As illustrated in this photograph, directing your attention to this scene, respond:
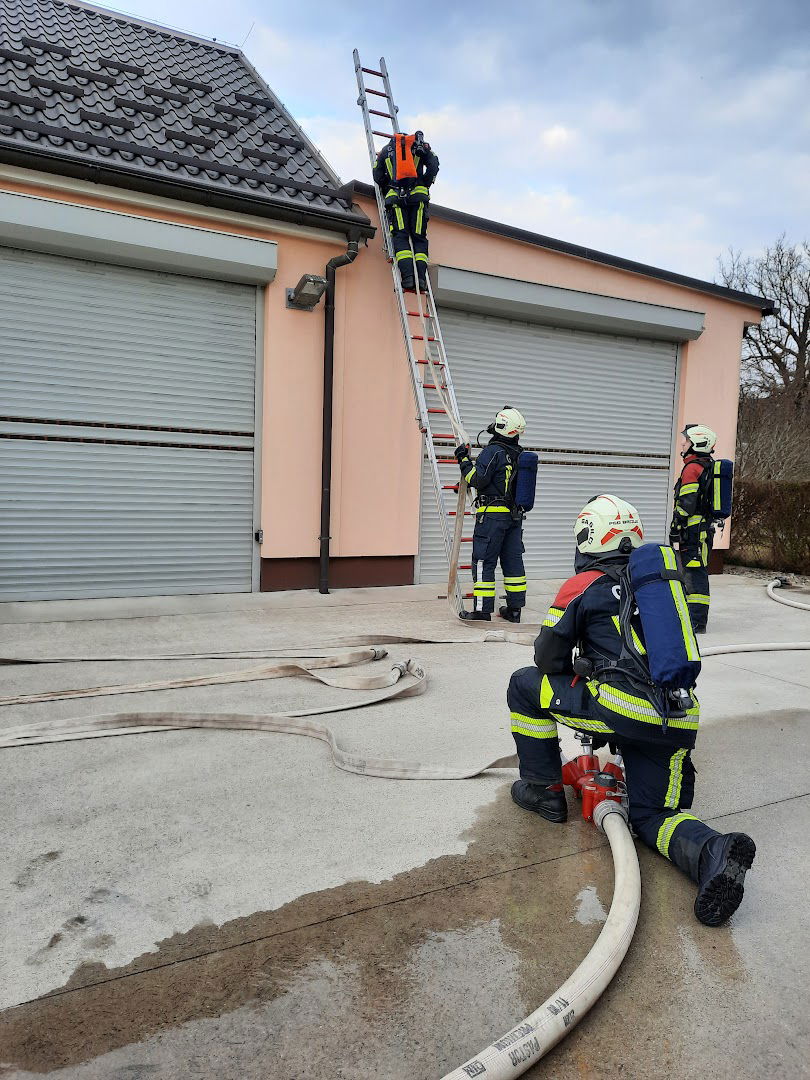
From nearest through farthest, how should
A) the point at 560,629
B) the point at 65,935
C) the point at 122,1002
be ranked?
the point at 122,1002 < the point at 65,935 < the point at 560,629

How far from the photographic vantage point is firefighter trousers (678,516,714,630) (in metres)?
6.55

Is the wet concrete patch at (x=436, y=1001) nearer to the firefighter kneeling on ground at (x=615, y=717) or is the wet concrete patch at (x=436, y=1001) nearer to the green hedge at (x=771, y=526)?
the firefighter kneeling on ground at (x=615, y=717)

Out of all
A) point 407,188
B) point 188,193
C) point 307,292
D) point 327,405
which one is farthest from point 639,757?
point 407,188

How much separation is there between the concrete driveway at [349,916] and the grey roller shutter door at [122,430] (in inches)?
136

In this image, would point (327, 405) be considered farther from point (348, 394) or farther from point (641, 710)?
point (641, 710)

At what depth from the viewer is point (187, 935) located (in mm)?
2117

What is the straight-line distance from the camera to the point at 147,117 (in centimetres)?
770

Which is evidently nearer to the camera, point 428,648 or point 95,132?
point 428,648

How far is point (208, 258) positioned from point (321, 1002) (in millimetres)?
6718

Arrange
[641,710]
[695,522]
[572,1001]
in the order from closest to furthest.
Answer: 1. [572,1001]
2. [641,710]
3. [695,522]

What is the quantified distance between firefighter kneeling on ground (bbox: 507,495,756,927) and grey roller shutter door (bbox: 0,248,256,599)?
5398mm

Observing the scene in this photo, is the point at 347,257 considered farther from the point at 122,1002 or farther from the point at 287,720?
the point at 122,1002

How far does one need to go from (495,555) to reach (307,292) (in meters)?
3.15

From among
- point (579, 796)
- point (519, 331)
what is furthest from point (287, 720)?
point (519, 331)
